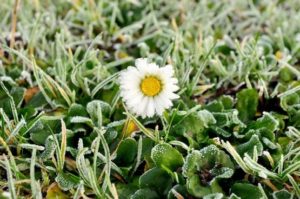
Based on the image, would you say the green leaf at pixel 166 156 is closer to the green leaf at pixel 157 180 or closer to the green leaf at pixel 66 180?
the green leaf at pixel 157 180

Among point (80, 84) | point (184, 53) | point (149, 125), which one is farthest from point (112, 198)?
point (184, 53)

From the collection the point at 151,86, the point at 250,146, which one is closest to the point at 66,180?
the point at 151,86

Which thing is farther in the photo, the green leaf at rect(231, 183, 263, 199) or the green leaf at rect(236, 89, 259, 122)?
the green leaf at rect(236, 89, 259, 122)

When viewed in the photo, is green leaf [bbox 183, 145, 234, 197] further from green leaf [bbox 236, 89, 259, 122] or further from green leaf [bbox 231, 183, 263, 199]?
green leaf [bbox 236, 89, 259, 122]

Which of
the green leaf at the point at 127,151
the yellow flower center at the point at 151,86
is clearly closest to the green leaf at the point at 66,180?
the green leaf at the point at 127,151

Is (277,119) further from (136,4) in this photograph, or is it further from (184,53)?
(136,4)

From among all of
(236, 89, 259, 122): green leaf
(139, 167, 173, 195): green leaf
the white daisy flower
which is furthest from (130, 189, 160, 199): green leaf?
(236, 89, 259, 122): green leaf

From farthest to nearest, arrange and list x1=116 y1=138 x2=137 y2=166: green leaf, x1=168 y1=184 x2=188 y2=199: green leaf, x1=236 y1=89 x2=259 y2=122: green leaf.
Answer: x1=236 y1=89 x2=259 y2=122: green leaf
x1=116 y1=138 x2=137 y2=166: green leaf
x1=168 y1=184 x2=188 y2=199: green leaf

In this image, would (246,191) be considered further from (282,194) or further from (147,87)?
(147,87)
